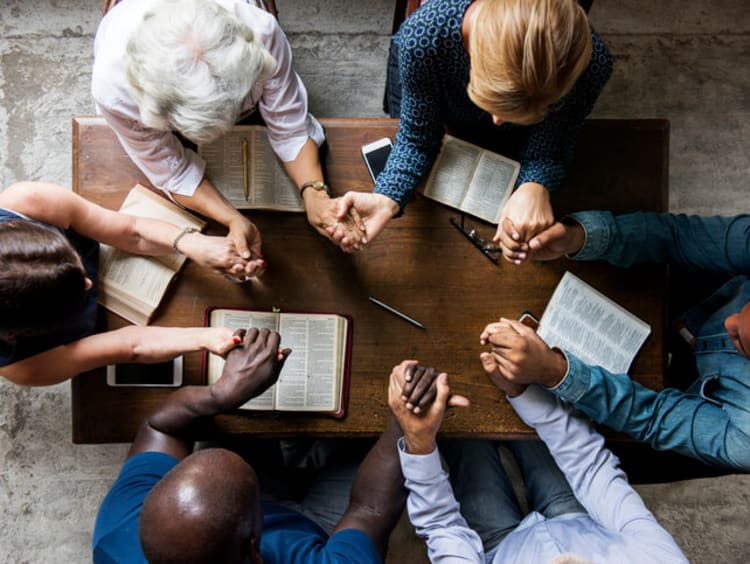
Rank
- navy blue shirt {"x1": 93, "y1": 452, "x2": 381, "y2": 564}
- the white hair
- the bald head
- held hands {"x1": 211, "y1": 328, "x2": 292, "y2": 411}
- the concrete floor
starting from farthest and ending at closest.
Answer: the concrete floor, held hands {"x1": 211, "y1": 328, "x2": 292, "y2": 411}, navy blue shirt {"x1": 93, "y1": 452, "x2": 381, "y2": 564}, the white hair, the bald head

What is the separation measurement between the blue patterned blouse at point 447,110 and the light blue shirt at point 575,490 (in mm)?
796

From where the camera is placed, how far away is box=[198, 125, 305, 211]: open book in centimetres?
200

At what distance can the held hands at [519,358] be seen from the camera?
1.86 m

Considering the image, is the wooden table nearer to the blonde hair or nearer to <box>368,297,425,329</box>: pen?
<box>368,297,425,329</box>: pen

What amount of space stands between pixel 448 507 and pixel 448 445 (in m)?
0.53

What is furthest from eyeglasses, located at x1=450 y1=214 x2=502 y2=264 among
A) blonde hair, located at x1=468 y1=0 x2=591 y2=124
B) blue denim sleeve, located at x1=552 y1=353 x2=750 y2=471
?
blonde hair, located at x1=468 y1=0 x2=591 y2=124

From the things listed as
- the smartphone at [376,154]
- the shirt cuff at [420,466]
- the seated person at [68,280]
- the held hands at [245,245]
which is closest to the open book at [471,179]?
the smartphone at [376,154]

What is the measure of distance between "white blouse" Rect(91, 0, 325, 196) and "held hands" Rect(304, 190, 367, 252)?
17 cm

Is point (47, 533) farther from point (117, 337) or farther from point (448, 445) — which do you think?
point (448, 445)

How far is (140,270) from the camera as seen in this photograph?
1977 millimetres

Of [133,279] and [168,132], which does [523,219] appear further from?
[133,279]

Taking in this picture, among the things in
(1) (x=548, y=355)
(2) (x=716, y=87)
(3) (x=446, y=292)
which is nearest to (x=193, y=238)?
(3) (x=446, y=292)

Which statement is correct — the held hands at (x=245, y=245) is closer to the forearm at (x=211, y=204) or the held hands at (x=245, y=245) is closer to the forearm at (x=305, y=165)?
the forearm at (x=211, y=204)

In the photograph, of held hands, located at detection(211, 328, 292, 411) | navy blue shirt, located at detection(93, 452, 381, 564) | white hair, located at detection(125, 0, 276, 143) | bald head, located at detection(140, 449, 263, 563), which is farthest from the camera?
held hands, located at detection(211, 328, 292, 411)
